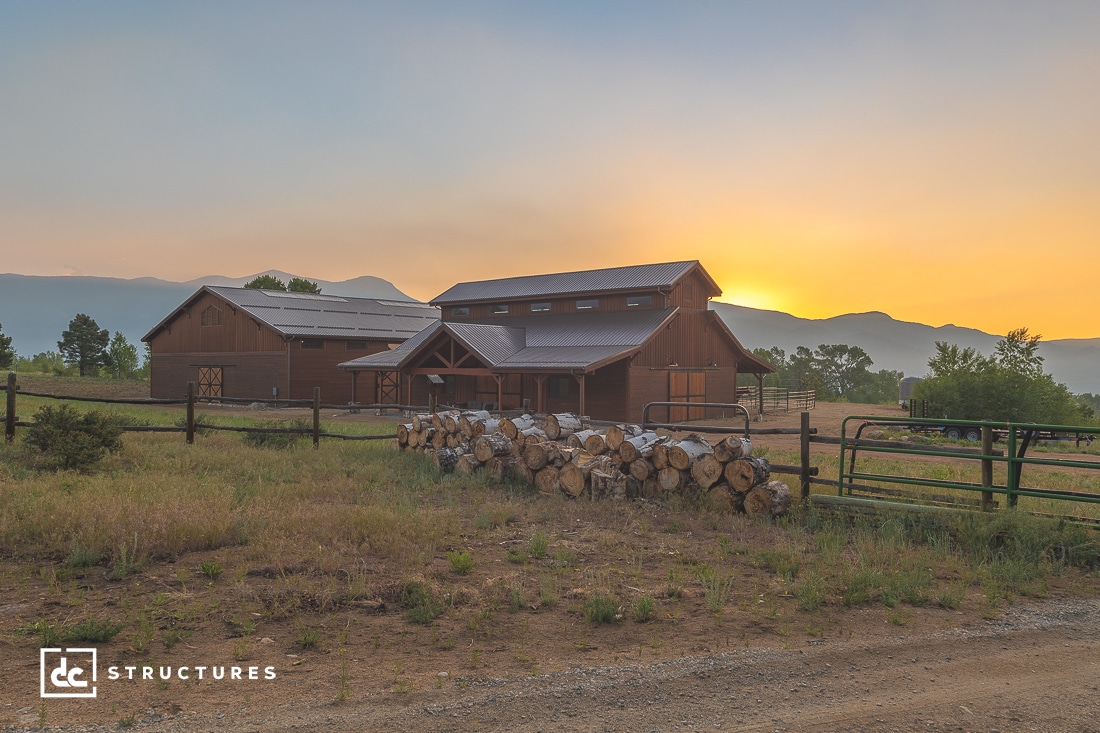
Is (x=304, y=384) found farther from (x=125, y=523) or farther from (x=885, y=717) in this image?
(x=885, y=717)

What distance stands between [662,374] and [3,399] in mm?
33223

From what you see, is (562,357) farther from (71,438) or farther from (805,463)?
(805,463)

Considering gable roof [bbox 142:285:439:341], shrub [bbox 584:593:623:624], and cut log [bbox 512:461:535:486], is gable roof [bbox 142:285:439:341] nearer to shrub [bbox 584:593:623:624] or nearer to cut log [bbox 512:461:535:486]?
cut log [bbox 512:461:535:486]

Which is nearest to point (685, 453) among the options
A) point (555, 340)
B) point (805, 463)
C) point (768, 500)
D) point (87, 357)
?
point (768, 500)

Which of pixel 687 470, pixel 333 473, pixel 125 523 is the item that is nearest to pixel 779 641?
pixel 687 470

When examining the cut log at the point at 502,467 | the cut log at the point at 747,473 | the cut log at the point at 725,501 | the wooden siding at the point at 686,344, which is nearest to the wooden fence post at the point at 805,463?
the cut log at the point at 747,473

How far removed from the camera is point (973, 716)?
5016mm

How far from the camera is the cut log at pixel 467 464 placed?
15.3m

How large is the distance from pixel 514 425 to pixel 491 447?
2.44 ft

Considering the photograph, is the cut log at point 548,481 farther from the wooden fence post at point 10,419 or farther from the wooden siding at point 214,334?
the wooden siding at point 214,334

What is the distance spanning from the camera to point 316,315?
47.8m

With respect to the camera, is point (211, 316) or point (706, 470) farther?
point (211, 316)

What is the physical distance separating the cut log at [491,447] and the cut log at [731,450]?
15.5 ft

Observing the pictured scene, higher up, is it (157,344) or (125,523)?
(157,344)
